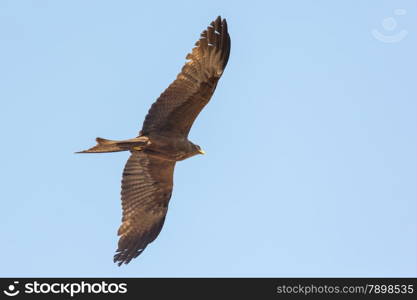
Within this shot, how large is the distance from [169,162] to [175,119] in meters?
1.17

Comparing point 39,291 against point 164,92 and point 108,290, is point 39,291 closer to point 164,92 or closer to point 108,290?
point 108,290

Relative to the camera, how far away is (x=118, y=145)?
17.7 meters

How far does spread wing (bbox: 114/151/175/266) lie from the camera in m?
19.0

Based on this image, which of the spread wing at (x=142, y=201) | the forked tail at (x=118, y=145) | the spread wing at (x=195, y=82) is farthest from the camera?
the spread wing at (x=142, y=201)

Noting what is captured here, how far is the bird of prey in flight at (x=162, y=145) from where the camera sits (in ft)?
58.3

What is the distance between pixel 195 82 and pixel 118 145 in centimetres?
172

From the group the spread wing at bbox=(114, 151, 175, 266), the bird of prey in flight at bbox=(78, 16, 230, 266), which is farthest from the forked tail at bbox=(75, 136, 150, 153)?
the spread wing at bbox=(114, 151, 175, 266)

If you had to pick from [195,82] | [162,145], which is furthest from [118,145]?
[195,82]

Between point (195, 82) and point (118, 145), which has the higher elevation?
point (195, 82)

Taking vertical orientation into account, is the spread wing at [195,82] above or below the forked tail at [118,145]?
above

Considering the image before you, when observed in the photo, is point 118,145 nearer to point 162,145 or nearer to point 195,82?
point 162,145

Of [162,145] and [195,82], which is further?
[162,145]

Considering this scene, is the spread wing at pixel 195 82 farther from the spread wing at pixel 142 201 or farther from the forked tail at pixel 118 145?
the spread wing at pixel 142 201

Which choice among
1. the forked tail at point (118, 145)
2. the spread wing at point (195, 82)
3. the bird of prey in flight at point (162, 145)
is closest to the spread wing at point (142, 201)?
the bird of prey in flight at point (162, 145)
